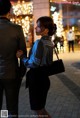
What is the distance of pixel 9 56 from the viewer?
4.66m

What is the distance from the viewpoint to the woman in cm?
493

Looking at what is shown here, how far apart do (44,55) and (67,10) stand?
24700mm

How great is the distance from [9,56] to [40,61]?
18.5 inches

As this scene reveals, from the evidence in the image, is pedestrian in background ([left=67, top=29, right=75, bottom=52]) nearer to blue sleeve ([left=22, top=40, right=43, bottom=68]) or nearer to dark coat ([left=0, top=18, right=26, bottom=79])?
blue sleeve ([left=22, top=40, right=43, bottom=68])

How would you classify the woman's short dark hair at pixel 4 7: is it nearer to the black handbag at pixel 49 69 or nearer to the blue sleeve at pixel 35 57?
the blue sleeve at pixel 35 57

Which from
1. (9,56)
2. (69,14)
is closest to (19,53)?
(9,56)

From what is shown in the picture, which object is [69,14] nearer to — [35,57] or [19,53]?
[35,57]

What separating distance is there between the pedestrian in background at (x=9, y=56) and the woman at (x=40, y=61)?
199mm

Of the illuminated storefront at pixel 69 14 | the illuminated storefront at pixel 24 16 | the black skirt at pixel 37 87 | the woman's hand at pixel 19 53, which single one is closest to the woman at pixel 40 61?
the black skirt at pixel 37 87

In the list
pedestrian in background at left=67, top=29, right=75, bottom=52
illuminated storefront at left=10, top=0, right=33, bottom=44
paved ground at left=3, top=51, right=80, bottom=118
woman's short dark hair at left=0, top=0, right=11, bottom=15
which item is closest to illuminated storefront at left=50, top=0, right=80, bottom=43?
illuminated storefront at left=10, top=0, right=33, bottom=44

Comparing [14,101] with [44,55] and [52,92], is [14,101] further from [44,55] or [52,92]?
[52,92]

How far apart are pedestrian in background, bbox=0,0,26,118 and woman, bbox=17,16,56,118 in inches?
7.8

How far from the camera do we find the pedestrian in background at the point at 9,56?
4648 millimetres

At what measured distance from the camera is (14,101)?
15.6 ft
